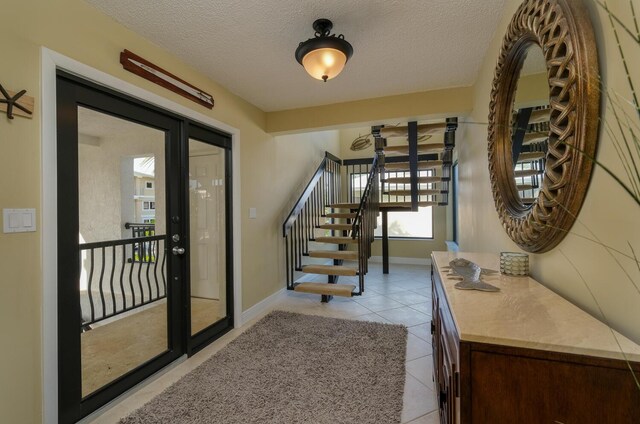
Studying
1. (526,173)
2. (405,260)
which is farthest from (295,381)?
(405,260)

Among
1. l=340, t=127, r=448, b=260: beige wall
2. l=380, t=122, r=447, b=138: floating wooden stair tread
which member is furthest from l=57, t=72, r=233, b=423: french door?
l=340, t=127, r=448, b=260: beige wall

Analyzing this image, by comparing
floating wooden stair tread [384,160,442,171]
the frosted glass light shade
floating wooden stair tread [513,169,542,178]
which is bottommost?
floating wooden stair tread [513,169,542,178]

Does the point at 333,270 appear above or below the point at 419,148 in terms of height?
below

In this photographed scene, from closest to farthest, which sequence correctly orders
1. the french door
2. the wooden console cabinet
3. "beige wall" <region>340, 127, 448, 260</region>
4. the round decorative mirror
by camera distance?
the wooden console cabinet
the round decorative mirror
the french door
"beige wall" <region>340, 127, 448, 260</region>

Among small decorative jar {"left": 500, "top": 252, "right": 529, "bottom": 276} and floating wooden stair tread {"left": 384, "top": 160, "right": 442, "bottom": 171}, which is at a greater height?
floating wooden stair tread {"left": 384, "top": 160, "right": 442, "bottom": 171}

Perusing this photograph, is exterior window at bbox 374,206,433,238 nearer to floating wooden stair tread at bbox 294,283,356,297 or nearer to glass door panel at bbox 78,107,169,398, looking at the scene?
floating wooden stair tread at bbox 294,283,356,297

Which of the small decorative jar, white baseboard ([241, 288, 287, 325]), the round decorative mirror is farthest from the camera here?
white baseboard ([241, 288, 287, 325])

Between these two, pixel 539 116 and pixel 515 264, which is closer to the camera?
pixel 539 116

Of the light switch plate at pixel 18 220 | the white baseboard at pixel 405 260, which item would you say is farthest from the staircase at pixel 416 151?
the light switch plate at pixel 18 220

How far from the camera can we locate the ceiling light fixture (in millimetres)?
1869

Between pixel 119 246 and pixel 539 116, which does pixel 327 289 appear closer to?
pixel 119 246

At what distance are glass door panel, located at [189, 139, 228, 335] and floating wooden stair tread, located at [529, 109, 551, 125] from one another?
2.45 m

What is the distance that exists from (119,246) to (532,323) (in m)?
2.31

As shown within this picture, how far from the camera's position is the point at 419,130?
3.95 metres
